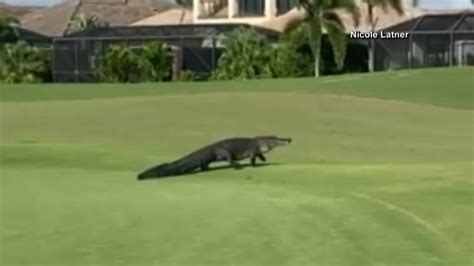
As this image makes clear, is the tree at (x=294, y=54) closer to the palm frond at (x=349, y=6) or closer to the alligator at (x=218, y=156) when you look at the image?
the palm frond at (x=349, y=6)

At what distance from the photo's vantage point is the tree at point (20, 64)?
44.2m

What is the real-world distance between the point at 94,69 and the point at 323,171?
37571 millimetres

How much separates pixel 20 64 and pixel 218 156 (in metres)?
34.9

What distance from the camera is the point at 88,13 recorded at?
83.4 meters

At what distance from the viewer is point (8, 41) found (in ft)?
174

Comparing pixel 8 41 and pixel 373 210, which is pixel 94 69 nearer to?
pixel 8 41

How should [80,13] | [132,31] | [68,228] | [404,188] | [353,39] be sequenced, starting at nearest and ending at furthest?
[68,228]
[404,188]
[353,39]
[132,31]
[80,13]

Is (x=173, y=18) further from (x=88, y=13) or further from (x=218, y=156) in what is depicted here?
(x=218, y=156)

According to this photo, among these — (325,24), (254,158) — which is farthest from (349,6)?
(254,158)

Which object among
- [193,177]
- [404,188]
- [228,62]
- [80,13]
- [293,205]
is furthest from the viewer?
[80,13]

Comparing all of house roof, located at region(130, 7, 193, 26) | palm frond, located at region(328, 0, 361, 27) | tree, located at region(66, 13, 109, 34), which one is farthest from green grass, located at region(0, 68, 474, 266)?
house roof, located at region(130, 7, 193, 26)

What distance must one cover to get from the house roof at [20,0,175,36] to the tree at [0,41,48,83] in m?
28.4

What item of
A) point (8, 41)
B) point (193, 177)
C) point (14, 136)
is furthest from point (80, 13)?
point (193, 177)

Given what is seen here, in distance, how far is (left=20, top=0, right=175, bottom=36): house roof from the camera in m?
78.9
